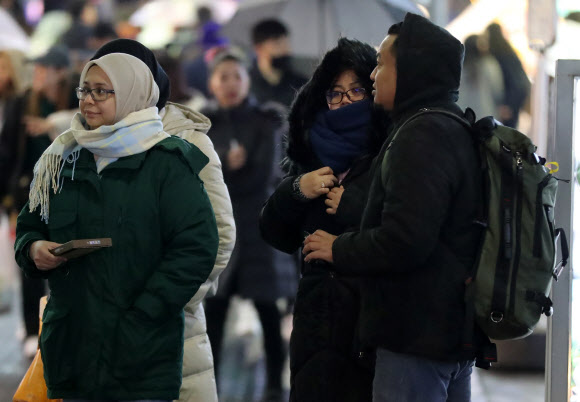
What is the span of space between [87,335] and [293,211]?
→ 0.77 metres

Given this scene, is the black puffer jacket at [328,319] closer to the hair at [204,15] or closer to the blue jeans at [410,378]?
the blue jeans at [410,378]

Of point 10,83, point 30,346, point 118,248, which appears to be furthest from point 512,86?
point 118,248

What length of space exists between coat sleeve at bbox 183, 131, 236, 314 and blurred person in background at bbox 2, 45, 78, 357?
2.31 meters

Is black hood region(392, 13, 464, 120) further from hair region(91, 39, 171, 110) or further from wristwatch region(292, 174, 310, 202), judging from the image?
hair region(91, 39, 171, 110)

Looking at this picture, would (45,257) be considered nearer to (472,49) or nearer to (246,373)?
(246,373)

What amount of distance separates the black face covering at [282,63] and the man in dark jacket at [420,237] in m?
3.01

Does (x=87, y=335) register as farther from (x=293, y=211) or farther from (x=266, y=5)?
(x=266, y=5)

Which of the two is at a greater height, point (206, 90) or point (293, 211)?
point (206, 90)

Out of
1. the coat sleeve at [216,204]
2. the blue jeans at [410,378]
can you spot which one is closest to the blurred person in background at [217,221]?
the coat sleeve at [216,204]

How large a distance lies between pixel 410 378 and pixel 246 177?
8.78 feet

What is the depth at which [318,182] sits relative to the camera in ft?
9.32

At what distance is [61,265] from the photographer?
8.63ft

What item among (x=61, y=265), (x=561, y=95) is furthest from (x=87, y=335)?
(x=561, y=95)

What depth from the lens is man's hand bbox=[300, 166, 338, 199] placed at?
284 centimetres
